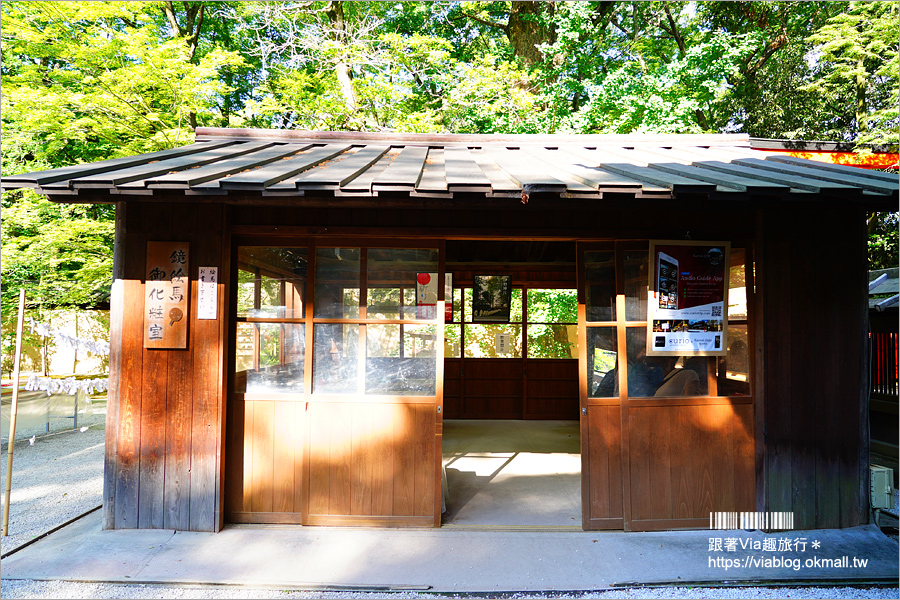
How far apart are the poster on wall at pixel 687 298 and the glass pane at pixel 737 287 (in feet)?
0.25

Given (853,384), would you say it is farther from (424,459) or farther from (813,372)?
(424,459)

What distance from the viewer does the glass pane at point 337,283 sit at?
4234 mm

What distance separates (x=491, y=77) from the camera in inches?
432

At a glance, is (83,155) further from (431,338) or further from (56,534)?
(431,338)

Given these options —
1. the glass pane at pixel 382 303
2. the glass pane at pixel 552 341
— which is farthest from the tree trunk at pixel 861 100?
the glass pane at pixel 382 303

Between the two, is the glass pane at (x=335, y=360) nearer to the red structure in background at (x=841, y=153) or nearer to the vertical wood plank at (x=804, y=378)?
the vertical wood plank at (x=804, y=378)

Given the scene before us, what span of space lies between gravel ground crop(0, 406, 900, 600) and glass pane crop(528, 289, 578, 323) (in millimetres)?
8480

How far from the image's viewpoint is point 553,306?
12.2 meters

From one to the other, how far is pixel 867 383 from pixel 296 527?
4801mm

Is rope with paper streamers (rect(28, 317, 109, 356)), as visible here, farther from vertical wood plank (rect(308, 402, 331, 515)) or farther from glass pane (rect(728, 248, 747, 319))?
glass pane (rect(728, 248, 747, 319))

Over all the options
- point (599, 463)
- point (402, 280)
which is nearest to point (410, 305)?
point (402, 280)

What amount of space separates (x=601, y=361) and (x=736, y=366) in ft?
3.72

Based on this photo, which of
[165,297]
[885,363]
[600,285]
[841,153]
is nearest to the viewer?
[165,297]

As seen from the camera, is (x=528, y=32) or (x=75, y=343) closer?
(x=75, y=343)
